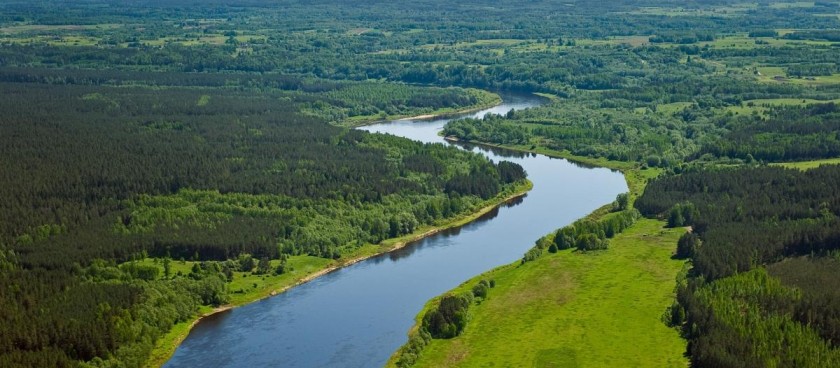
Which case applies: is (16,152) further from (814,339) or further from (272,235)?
(814,339)

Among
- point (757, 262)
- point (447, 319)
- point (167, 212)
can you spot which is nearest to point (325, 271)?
point (167, 212)

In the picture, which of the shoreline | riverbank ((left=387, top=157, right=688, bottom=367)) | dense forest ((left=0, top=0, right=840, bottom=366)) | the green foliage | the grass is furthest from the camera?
the grass

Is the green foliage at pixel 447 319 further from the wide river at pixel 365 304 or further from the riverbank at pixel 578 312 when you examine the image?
the wide river at pixel 365 304

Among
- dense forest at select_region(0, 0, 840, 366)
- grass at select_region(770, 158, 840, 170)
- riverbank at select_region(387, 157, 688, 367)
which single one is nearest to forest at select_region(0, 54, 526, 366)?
dense forest at select_region(0, 0, 840, 366)

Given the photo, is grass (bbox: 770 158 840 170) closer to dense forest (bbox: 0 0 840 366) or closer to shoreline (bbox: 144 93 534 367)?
dense forest (bbox: 0 0 840 366)

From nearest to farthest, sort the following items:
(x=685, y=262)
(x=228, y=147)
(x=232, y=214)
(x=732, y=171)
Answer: (x=685, y=262) → (x=232, y=214) → (x=732, y=171) → (x=228, y=147)

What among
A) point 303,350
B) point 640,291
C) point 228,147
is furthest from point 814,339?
point 228,147
